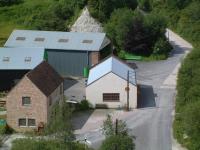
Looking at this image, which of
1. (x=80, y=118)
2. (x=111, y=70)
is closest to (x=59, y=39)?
(x=111, y=70)

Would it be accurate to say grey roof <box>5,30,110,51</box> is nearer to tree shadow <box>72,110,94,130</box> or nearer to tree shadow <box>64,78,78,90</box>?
tree shadow <box>64,78,78,90</box>

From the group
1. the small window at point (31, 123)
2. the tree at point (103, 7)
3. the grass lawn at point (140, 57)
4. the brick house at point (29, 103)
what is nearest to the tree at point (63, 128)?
the brick house at point (29, 103)

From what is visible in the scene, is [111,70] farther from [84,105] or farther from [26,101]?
[26,101]

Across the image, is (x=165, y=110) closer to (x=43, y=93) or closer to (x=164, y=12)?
(x=43, y=93)

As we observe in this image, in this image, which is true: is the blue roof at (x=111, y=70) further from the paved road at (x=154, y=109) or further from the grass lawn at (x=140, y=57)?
the grass lawn at (x=140, y=57)

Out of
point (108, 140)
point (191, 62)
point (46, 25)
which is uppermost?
point (46, 25)

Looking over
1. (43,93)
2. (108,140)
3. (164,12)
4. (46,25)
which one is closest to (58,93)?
(43,93)
